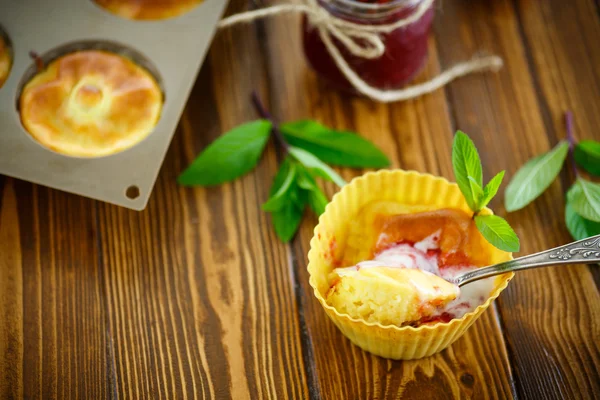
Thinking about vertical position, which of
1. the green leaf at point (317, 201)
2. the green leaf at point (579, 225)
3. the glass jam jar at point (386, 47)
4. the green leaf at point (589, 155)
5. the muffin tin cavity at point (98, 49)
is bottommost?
the green leaf at point (579, 225)

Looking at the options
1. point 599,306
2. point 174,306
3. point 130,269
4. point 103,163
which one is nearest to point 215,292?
point 174,306

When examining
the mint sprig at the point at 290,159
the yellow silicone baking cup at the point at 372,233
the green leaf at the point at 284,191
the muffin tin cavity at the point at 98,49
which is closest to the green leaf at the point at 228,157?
the mint sprig at the point at 290,159

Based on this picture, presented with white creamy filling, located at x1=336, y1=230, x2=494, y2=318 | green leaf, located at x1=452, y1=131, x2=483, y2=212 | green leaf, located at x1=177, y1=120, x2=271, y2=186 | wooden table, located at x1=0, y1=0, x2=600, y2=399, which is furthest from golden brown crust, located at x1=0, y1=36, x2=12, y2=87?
green leaf, located at x1=452, y1=131, x2=483, y2=212

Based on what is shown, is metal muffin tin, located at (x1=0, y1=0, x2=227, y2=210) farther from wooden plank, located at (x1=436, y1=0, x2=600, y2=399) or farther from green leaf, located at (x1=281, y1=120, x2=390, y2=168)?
wooden plank, located at (x1=436, y1=0, x2=600, y2=399)

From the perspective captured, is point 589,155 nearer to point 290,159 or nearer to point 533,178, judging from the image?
point 533,178

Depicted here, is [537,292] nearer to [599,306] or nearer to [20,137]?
[599,306]

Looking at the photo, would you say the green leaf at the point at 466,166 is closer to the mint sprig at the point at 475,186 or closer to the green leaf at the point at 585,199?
the mint sprig at the point at 475,186
